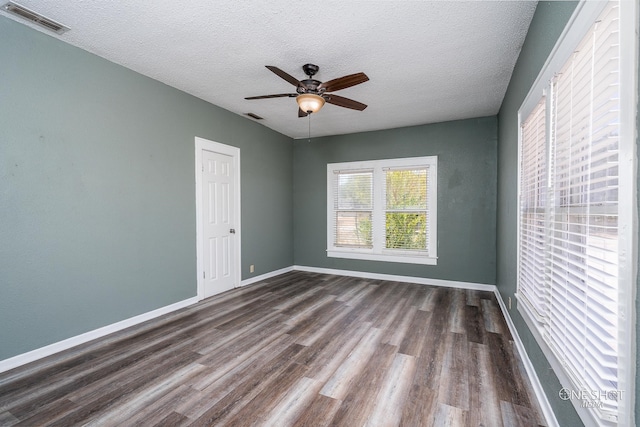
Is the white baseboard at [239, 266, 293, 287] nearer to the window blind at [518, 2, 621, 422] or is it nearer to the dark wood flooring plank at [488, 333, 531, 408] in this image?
the dark wood flooring plank at [488, 333, 531, 408]

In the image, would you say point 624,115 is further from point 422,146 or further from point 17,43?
point 422,146

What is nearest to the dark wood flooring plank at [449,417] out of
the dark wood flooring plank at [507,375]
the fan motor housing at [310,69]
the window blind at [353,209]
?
the dark wood flooring plank at [507,375]

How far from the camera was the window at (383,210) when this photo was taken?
16.3ft

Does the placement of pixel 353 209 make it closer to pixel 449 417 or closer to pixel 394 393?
pixel 394 393

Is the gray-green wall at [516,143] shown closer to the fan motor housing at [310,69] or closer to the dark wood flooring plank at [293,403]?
the dark wood flooring plank at [293,403]

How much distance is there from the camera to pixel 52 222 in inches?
98.9

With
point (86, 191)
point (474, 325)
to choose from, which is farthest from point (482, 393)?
point (86, 191)

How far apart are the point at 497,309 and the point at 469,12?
11.0ft

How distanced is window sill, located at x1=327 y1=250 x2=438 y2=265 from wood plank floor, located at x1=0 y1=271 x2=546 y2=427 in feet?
4.63

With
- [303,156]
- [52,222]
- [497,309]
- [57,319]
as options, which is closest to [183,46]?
[52,222]

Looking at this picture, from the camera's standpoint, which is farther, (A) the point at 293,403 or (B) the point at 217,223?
(B) the point at 217,223

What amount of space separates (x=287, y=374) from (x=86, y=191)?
2568 mm

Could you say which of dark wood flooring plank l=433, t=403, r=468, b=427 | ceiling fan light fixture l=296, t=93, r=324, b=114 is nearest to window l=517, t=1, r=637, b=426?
dark wood flooring plank l=433, t=403, r=468, b=427

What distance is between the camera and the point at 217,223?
4.27 meters
